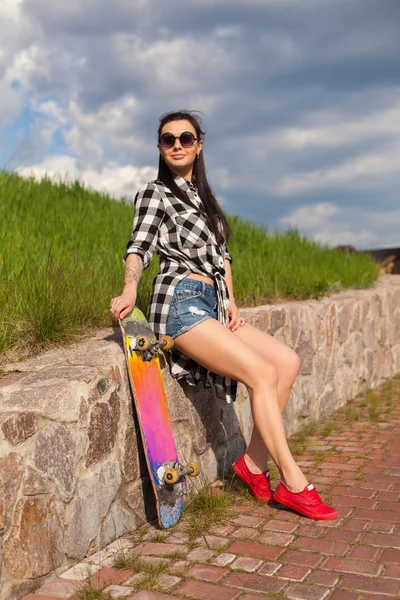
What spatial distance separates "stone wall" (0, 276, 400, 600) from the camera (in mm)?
3123

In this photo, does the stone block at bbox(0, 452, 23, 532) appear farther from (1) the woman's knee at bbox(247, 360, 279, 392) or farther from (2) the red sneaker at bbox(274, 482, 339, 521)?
(2) the red sneaker at bbox(274, 482, 339, 521)

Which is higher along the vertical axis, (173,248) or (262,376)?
(173,248)

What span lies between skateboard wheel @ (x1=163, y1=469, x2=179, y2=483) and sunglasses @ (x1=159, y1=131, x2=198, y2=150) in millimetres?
1887

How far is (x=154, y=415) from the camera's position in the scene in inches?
151

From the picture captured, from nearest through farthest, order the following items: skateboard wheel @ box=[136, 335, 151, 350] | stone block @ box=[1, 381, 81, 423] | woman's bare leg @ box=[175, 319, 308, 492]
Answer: stone block @ box=[1, 381, 81, 423] < skateboard wheel @ box=[136, 335, 151, 350] < woman's bare leg @ box=[175, 319, 308, 492]

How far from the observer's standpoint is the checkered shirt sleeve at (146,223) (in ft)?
13.0

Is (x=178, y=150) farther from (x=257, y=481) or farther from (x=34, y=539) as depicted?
(x=34, y=539)

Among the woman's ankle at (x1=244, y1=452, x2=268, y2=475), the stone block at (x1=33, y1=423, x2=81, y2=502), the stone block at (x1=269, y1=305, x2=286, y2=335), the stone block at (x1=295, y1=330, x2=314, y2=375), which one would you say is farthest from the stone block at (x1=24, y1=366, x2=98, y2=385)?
the stone block at (x1=295, y1=330, x2=314, y2=375)

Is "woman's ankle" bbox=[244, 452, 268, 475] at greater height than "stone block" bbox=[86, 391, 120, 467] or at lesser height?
lesser

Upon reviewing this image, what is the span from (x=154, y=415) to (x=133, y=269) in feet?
2.69

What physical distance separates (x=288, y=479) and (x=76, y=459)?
1276 millimetres

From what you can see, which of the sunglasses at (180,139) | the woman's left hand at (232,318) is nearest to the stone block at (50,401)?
the woman's left hand at (232,318)

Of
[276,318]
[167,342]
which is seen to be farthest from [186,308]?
[276,318]

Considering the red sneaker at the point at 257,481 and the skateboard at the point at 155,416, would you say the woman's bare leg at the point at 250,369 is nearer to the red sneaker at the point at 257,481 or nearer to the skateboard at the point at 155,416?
the skateboard at the point at 155,416
